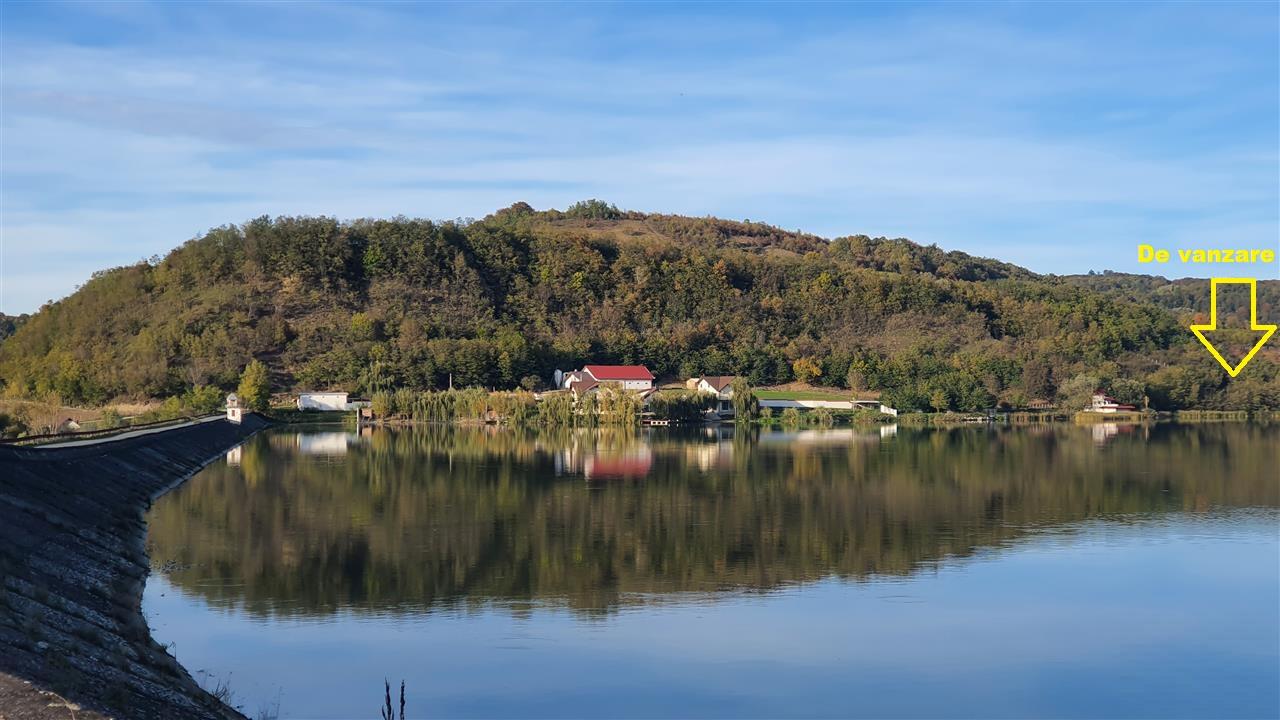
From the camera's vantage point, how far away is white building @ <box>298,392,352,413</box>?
80125mm

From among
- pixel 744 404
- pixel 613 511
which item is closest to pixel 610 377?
pixel 744 404

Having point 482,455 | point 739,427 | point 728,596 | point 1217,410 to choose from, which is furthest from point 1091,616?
point 1217,410

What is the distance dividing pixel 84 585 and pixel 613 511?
14.4m

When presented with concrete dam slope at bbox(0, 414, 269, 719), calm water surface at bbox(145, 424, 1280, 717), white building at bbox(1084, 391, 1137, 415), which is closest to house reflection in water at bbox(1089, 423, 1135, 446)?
white building at bbox(1084, 391, 1137, 415)

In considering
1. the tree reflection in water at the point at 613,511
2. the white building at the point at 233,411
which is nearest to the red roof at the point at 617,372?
the white building at the point at 233,411

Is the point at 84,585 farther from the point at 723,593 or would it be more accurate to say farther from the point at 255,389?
the point at 255,389

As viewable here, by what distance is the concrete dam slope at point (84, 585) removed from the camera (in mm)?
10953

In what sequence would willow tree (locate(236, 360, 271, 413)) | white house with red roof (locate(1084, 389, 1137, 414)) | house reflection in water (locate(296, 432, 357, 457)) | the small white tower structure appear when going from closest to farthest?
1. house reflection in water (locate(296, 432, 357, 457))
2. the small white tower structure
3. willow tree (locate(236, 360, 271, 413))
4. white house with red roof (locate(1084, 389, 1137, 414))

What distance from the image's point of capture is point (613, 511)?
29.3 metres

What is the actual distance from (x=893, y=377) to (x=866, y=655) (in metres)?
79.6

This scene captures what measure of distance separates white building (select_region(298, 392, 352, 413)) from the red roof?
1913 centimetres

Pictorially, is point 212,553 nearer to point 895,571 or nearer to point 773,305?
point 895,571

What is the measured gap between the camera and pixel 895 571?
21562 millimetres

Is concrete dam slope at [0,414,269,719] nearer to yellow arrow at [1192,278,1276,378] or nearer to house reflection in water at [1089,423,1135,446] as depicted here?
yellow arrow at [1192,278,1276,378]
